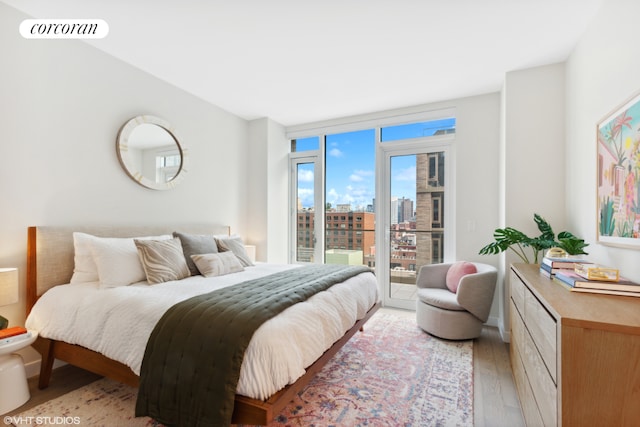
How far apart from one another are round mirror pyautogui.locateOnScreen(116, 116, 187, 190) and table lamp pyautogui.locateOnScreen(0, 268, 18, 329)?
1.26m

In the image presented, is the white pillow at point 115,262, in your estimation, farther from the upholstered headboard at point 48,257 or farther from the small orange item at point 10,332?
the small orange item at point 10,332

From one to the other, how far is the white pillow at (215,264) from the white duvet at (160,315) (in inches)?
7.3

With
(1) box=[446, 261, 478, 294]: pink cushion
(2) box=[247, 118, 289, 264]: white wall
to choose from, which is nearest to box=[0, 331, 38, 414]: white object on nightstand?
(2) box=[247, 118, 289, 264]: white wall

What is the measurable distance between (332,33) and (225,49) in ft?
3.12

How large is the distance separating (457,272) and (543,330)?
6.27ft

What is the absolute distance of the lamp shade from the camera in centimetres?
190

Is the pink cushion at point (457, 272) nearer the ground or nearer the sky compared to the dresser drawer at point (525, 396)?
nearer the sky

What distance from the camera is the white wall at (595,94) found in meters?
1.68

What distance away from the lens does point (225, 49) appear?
104 inches

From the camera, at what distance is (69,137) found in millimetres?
2520

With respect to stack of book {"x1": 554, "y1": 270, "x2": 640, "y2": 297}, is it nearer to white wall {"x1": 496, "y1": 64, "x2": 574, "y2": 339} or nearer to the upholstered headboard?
white wall {"x1": 496, "y1": 64, "x2": 574, "y2": 339}

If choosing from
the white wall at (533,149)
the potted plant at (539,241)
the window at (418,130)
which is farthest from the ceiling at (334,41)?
the potted plant at (539,241)

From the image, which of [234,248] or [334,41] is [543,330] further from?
[234,248]

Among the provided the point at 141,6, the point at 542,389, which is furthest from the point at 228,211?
the point at 542,389
